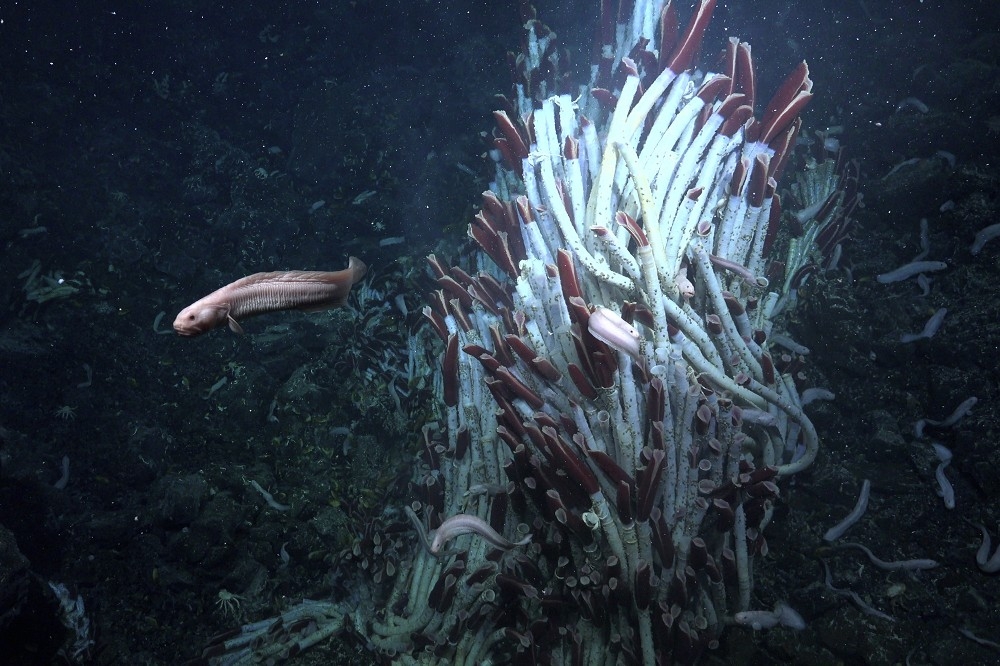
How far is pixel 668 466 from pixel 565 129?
8.07 ft

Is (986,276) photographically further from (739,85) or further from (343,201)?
(343,201)

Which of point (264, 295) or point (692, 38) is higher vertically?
point (692, 38)

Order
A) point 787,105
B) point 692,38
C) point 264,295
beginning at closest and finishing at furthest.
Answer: point 264,295 → point 787,105 → point 692,38

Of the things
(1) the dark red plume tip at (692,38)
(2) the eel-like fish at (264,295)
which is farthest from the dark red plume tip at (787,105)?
(2) the eel-like fish at (264,295)

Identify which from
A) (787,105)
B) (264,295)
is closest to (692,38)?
(787,105)

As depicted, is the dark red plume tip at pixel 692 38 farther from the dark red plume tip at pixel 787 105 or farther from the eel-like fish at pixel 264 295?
the eel-like fish at pixel 264 295

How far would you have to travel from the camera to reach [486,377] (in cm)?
Result: 327

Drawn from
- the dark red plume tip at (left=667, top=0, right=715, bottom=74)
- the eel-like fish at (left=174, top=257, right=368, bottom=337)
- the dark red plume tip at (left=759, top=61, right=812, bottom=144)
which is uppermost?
the dark red plume tip at (left=667, top=0, right=715, bottom=74)

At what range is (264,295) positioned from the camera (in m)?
2.46

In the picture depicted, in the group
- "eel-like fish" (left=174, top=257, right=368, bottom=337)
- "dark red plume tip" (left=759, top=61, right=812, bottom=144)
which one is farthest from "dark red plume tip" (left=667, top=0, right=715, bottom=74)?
"eel-like fish" (left=174, top=257, right=368, bottom=337)

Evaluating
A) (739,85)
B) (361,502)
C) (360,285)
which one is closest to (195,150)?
(360,285)

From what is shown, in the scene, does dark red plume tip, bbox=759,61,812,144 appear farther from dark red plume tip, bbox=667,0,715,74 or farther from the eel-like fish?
the eel-like fish

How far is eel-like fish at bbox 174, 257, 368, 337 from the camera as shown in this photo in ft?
7.95

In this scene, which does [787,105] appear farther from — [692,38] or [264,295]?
[264,295]
